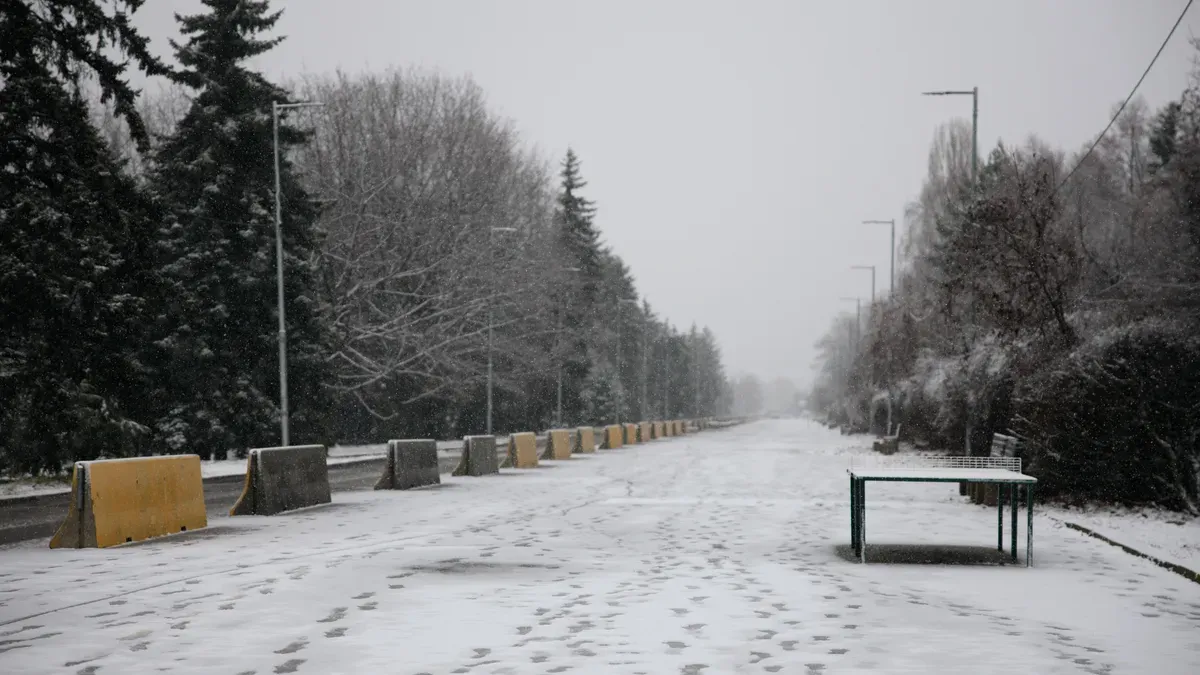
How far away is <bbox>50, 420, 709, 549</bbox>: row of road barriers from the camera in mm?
12422

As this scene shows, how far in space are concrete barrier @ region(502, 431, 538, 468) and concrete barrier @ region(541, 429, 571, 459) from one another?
366 cm

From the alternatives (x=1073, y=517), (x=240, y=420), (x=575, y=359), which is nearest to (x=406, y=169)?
(x=240, y=420)

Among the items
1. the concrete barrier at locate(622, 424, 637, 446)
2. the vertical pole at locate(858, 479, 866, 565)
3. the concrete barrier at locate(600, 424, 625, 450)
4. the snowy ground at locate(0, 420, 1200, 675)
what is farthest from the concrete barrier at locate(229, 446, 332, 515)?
the concrete barrier at locate(622, 424, 637, 446)

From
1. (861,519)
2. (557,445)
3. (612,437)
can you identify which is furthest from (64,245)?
(612,437)

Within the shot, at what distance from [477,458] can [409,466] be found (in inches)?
171

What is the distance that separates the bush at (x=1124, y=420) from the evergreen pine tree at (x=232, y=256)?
24792 millimetres

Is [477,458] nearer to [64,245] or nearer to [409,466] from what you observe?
[409,466]

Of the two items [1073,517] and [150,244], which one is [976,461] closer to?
[1073,517]

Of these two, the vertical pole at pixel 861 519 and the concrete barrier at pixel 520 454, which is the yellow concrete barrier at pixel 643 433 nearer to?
the concrete barrier at pixel 520 454

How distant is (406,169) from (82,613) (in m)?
41.5

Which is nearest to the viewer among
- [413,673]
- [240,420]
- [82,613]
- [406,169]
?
[413,673]

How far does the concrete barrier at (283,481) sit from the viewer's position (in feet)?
53.0

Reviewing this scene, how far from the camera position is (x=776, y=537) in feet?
44.7

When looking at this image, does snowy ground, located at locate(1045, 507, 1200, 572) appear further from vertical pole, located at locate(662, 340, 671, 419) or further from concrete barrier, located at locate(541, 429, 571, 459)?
vertical pole, located at locate(662, 340, 671, 419)
